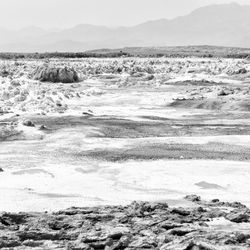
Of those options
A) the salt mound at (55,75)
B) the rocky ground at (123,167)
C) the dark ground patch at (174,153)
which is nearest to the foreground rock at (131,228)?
the rocky ground at (123,167)

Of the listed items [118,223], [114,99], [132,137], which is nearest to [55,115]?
[132,137]

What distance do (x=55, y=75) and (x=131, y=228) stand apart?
135 feet

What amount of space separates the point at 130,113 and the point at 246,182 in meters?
14.5

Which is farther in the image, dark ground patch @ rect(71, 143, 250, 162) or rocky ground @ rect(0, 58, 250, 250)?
dark ground patch @ rect(71, 143, 250, 162)

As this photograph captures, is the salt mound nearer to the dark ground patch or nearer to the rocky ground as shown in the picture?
the rocky ground

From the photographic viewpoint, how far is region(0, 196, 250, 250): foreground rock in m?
9.04

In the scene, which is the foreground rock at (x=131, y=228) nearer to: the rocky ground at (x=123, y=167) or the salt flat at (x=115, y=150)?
the rocky ground at (x=123, y=167)

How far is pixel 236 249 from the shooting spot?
A: 8609mm

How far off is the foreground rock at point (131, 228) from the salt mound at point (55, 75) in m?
38.5

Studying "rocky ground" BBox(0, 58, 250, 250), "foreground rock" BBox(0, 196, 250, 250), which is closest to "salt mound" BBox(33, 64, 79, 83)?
"rocky ground" BBox(0, 58, 250, 250)

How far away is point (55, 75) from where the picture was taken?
5003 centimetres

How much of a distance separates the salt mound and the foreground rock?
38490mm

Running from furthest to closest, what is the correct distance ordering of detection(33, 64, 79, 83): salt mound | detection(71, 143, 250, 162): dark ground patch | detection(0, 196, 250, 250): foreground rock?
A: detection(33, 64, 79, 83): salt mound → detection(71, 143, 250, 162): dark ground patch → detection(0, 196, 250, 250): foreground rock

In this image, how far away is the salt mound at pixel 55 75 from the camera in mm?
49938
